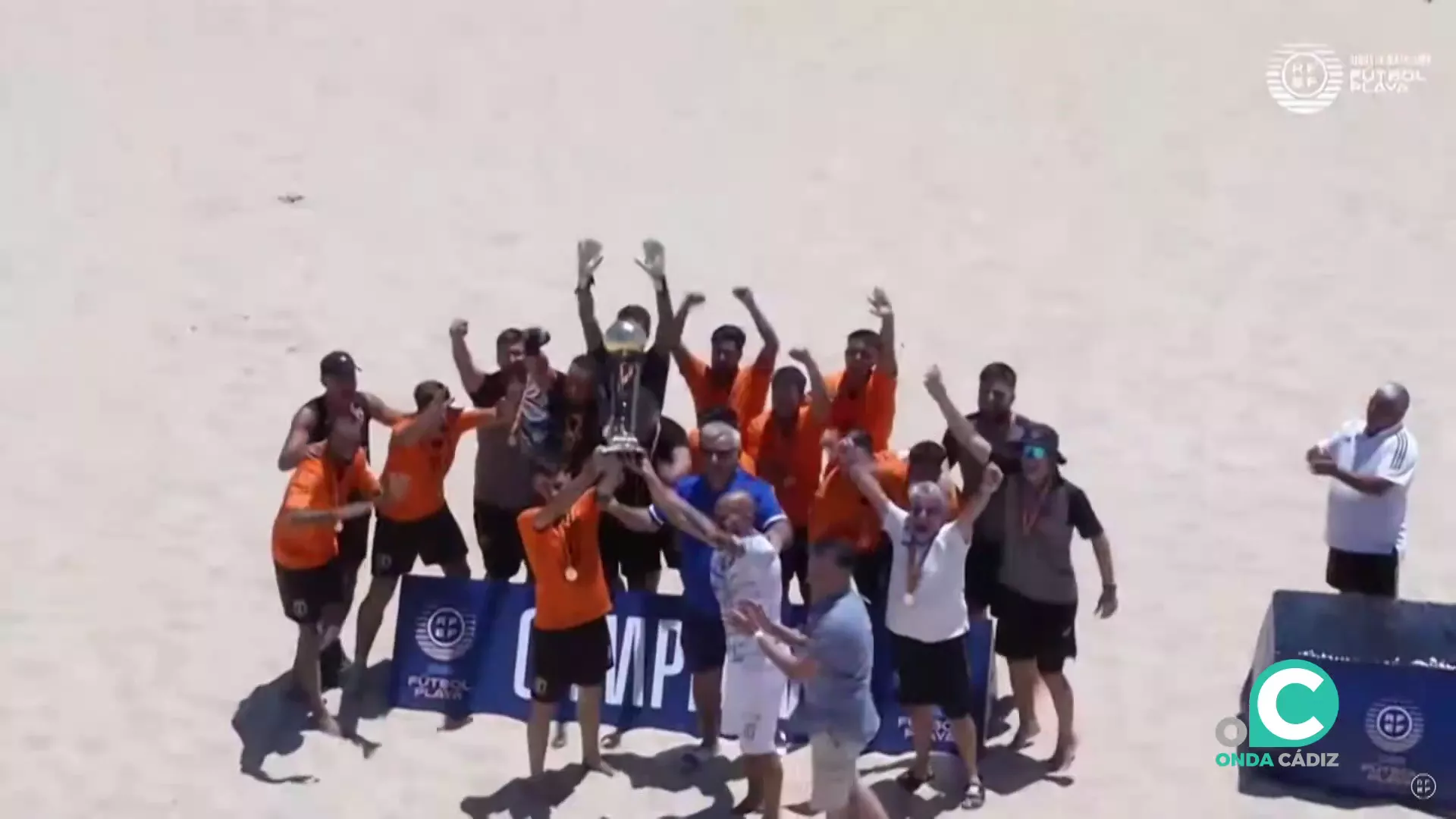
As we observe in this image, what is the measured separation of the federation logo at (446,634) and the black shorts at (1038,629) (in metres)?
2.53

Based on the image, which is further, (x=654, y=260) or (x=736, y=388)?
(x=736, y=388)

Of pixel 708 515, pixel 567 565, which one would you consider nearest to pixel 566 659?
pixel 567 565

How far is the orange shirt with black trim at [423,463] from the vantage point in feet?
28.0

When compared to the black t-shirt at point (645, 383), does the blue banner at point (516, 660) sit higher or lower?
lower

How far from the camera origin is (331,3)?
19.9m

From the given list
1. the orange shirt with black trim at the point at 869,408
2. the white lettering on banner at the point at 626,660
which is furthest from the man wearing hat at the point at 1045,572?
the white lettering on banner at the point at 626,660

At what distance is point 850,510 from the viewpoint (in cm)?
818

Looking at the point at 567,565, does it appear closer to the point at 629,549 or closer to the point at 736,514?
the point at 736,514

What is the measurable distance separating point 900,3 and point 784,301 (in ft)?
24.0

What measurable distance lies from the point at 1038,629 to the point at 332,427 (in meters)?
3.32

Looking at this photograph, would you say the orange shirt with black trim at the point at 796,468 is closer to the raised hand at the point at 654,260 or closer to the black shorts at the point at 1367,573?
the raised hand at the point at 654,260

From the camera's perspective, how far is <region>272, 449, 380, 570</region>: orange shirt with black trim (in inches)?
321

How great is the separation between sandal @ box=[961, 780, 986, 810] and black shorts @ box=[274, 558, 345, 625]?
3043mm

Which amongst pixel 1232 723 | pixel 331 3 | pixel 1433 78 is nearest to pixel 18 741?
pixel 1232 723
